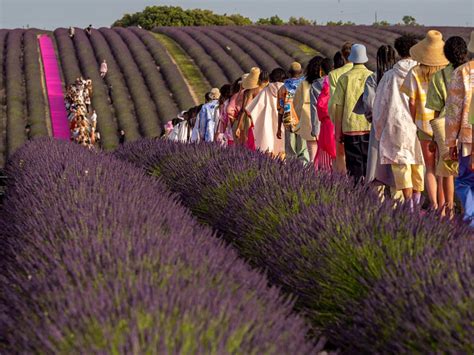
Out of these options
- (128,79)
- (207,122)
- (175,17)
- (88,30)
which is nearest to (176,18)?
(175,17)

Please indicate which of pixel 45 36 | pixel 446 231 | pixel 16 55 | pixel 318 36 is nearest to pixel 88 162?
pixel 446 231

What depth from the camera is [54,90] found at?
43.5m

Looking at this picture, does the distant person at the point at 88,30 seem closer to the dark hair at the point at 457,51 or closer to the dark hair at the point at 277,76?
→ the dark hair at the point at 277,76

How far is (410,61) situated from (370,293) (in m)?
5.52

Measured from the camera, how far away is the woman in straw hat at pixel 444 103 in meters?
8.77

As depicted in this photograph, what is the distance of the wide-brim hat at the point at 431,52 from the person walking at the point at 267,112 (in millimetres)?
4720

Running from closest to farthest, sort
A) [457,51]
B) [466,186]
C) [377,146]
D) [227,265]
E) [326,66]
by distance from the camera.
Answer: [227,265] → [466,186] → [457,51] → [377,146] → [326,66]

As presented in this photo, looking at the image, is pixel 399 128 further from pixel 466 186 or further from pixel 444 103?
pixel 466 186

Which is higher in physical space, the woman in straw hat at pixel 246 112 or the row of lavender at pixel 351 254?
the row of lavender at pixel 351 254

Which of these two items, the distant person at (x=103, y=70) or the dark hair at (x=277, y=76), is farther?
the distant person at (x=103, y=70)

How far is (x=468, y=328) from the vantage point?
4.00 metres

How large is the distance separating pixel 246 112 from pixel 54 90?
29.9m

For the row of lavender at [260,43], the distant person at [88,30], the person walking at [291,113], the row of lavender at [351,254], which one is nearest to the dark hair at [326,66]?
the person walking at [291,113]

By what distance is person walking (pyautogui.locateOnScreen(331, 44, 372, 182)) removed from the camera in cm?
1104
